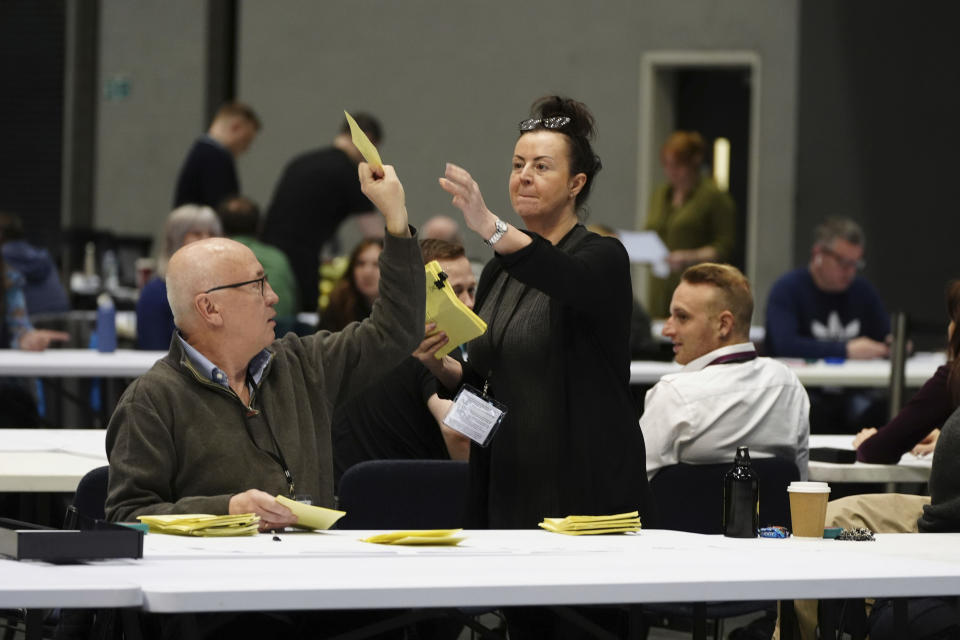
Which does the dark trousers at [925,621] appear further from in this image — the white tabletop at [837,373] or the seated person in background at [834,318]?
the seated person in background at [834,318]

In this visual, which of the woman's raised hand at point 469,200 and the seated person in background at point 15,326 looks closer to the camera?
the woman's raised hand at point 469,200

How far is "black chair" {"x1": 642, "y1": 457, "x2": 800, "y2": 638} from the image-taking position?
347 centimetres

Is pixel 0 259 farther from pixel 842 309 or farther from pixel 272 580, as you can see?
pixel 272 580

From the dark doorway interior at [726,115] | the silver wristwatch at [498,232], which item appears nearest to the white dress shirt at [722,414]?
the silver wristwatch at [498,232]

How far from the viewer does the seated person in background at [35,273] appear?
8.16 meters

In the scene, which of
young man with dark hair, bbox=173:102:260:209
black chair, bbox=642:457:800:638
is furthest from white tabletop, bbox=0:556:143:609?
young man with dark hair, bbox=173:102:260:209

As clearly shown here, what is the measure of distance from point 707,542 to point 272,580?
3.31ft

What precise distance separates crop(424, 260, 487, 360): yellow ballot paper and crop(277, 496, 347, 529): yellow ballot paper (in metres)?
0.57

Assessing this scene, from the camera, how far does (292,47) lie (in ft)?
41.2

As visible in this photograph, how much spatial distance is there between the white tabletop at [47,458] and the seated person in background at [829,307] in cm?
345

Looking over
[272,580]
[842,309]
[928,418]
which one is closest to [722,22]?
[842,309]

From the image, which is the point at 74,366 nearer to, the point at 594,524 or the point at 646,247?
the point at 594,524

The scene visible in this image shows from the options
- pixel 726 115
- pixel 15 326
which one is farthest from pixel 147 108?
pixel 15 326

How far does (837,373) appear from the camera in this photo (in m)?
6.12
